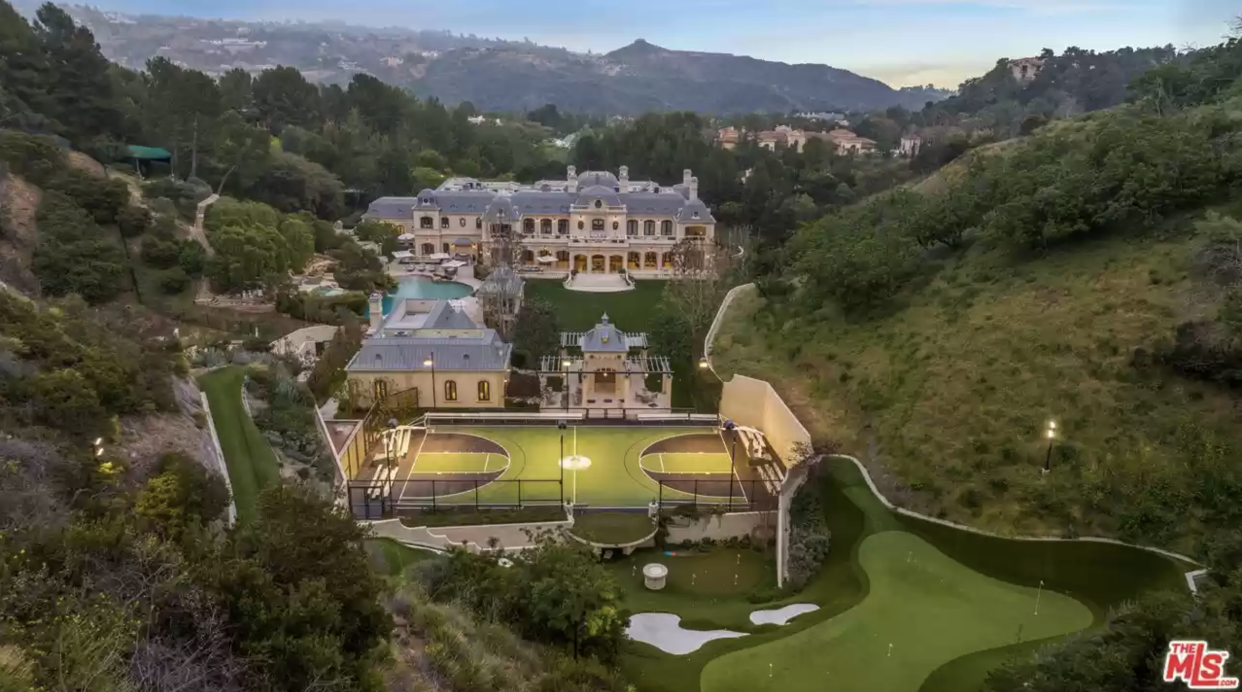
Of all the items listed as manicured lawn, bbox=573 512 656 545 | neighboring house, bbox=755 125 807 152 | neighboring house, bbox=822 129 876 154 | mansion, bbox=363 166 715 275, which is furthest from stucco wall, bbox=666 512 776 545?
neighboring house, bbox=755 125 807 152

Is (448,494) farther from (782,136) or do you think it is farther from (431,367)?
(782,136)

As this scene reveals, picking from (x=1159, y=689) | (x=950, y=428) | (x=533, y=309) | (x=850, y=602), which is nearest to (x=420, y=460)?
(x=533, y=309)

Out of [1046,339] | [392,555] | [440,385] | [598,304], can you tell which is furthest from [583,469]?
[598,304]

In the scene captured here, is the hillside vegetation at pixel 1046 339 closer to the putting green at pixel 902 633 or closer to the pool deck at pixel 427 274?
the putting green at pixel 902 633

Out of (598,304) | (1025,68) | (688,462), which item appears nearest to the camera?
(688,462)

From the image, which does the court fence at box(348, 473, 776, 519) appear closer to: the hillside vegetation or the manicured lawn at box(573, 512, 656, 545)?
the manicured lawn at box(573, 512, 656, 545)

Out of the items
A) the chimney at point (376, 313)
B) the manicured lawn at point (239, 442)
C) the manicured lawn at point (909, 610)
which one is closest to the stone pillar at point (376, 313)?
the chimney at point (376, 313)
